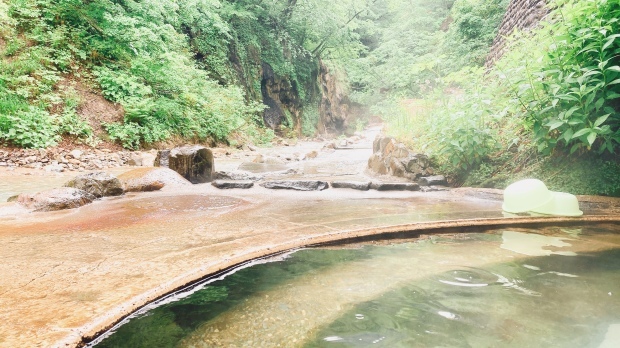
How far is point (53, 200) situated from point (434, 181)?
5.16 meters

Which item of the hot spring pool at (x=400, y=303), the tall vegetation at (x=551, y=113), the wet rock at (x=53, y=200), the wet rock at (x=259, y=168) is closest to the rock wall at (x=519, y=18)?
the tall vegetation at (x=551, y=113)

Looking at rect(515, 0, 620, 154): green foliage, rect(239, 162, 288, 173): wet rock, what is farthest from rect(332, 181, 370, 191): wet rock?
rect(239, 162, 288, 173): wet rock

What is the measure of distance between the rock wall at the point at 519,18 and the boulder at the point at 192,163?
667cm

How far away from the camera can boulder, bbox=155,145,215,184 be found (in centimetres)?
612

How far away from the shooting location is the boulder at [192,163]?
612 centimetres

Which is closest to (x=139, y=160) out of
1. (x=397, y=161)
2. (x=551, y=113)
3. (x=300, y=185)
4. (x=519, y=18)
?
(x=300, y=185)

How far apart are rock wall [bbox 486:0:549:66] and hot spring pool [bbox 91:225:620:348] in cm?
686

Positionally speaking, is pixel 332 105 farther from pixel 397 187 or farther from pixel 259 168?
pixel 397 187

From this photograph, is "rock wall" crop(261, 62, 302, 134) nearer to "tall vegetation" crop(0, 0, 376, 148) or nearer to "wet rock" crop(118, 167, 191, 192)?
"tall vegetation" crop(0, 0, 376, 148)

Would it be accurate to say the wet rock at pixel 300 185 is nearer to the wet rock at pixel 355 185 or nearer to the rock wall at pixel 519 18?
the wet rock at pixel 355 185

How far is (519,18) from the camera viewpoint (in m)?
9.20

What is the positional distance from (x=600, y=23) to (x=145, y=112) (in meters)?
9.85

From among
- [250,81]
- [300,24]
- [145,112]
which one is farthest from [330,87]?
[145,112]

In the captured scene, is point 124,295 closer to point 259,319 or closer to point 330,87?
point 259,319
